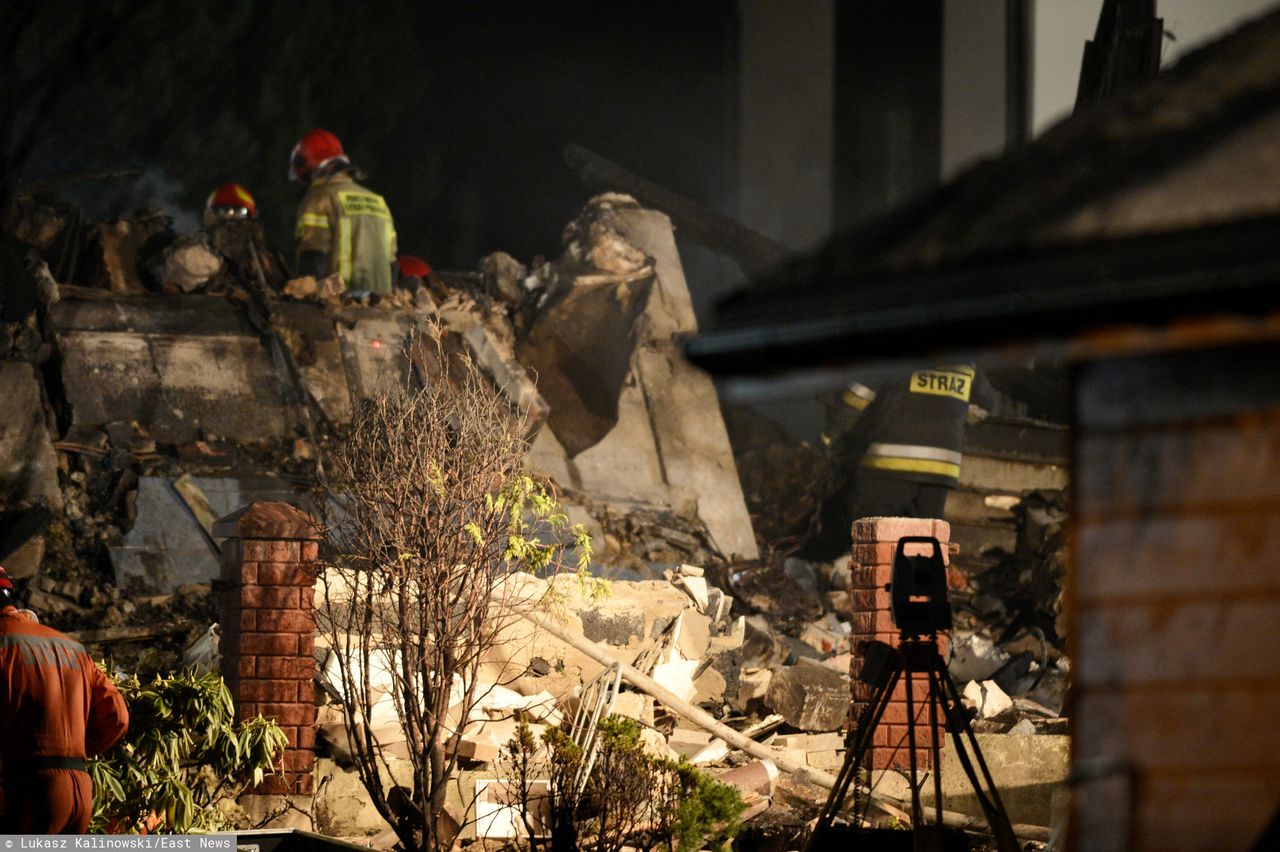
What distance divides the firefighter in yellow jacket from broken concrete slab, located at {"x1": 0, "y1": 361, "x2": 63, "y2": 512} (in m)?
3.27

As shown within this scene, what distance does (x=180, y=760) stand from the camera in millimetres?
7145

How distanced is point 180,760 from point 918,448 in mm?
7341

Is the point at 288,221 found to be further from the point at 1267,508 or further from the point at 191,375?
the point at 1267,508

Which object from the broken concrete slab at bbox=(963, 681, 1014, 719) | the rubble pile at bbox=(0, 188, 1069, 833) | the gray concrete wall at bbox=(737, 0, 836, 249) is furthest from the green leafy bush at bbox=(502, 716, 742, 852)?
the gray concrete wall at bbox=(737, 0, 836, 249)

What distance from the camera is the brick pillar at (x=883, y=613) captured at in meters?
8.63

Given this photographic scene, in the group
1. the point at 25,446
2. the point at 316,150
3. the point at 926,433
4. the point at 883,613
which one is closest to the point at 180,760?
the point at 883,613

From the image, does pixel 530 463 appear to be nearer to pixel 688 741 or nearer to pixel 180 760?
pixel 688 741

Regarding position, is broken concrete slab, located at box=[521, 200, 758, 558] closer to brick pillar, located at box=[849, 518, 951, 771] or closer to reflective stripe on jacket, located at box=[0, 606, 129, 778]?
brick pillar, located at box=[849, 518, 951, 771]

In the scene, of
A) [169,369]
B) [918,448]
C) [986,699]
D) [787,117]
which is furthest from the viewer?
[787,117]

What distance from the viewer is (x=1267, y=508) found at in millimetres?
2611

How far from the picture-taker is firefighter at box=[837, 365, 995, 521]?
12531 millimetres

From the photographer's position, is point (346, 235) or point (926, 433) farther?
point (346, 235)

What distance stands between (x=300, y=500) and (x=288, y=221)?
1165 centimetres

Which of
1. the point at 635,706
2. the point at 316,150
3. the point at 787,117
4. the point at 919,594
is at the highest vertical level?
the point at 787,117
